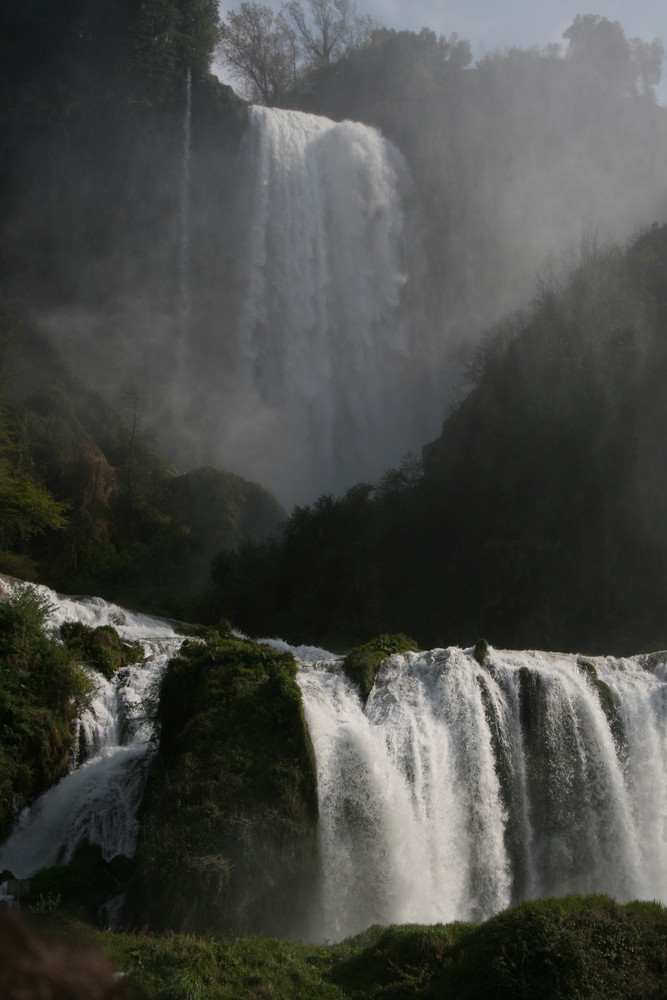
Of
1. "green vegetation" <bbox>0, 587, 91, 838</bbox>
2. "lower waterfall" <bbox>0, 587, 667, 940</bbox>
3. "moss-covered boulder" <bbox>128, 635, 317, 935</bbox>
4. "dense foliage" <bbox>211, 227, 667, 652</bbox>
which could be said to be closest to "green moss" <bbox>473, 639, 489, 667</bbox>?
"lower waterfall" <bbox>0, 587, 667, 940</bbox>

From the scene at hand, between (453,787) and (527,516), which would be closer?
(453,787)

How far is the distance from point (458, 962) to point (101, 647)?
44.2 feet

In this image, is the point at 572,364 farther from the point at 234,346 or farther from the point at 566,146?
the point at 566,146

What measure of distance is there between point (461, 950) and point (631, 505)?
24.4 meters

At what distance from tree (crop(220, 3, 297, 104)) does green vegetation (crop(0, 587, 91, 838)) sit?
64.7 m

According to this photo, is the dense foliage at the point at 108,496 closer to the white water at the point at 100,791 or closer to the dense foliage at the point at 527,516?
the dense foliage at the point at 527,516

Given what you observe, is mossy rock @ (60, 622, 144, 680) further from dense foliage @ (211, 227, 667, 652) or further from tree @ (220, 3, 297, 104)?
tree @ (220, 3, 297, 104)

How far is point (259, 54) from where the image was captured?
72375 mm

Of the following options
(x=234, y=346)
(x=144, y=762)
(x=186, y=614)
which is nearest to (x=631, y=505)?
(x=186, y=614)

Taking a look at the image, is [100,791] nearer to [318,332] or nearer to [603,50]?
[318,332]

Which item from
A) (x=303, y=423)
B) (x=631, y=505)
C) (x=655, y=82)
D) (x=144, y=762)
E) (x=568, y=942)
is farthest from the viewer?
(x=655, y=82)

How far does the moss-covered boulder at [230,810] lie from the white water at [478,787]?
630mm

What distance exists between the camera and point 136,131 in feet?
192

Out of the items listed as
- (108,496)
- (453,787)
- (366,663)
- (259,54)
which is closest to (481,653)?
(366,663)
